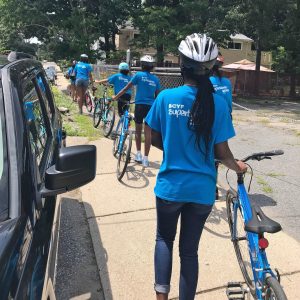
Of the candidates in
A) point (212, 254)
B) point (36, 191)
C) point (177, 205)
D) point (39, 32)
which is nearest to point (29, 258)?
point (36, 191)

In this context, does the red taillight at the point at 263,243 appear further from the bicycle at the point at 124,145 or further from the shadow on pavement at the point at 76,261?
the bicycle at the point at 124,145

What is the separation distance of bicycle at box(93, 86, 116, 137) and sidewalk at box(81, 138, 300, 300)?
→ 3679mm

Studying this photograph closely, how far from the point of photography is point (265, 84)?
28.5m

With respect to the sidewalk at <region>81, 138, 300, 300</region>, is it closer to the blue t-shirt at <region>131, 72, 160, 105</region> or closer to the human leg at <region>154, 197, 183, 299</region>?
the human leg at <region>154, 197, 183, 299</region>

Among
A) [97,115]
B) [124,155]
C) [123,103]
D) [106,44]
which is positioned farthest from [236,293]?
[106,44]

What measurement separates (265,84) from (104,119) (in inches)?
810

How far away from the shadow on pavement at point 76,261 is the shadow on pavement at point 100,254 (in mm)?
37

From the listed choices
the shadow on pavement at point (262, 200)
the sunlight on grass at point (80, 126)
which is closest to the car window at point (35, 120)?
the shadow on pavement at point (262, 200)

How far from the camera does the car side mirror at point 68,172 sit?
2234mm

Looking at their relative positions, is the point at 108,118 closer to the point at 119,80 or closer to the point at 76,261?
the point at 119,80

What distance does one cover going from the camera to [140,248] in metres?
4.27

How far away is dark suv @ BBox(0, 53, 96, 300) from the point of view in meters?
1.71

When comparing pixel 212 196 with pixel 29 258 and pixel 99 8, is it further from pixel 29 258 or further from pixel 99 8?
pixel 99 8

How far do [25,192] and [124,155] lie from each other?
4.56m
